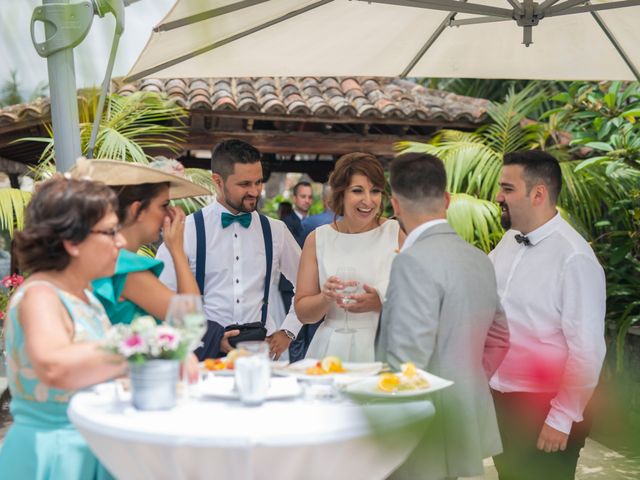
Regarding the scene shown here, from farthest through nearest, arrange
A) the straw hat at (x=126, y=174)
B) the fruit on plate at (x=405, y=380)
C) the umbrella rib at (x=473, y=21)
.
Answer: the umbrella rib at (x=473, y=21) → the straw hat at (x=126, y=174) → the fruit on plate at (x=405, y=380)

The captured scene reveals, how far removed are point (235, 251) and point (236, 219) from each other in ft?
0.53

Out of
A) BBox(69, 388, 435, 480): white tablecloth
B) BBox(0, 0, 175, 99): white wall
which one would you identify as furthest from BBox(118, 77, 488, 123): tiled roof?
BBox(0, 0, 175, 99): white wall

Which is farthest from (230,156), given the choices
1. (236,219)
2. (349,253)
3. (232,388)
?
(232,388)

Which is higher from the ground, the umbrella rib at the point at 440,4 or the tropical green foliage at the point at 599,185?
the umbrella rib at the point at 440,4

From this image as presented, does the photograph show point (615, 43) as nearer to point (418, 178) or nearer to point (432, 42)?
point (432, 42)

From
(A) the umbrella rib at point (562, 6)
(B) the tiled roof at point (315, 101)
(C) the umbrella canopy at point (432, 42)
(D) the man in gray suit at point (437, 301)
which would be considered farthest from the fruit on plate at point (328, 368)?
(B) the tiled roof at point (315, 101)

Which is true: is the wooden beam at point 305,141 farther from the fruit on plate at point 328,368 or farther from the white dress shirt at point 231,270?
the fruit on plate at point 328,368

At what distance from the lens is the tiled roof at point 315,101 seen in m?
9.23

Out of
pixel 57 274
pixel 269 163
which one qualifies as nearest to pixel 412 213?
pixel 57 274

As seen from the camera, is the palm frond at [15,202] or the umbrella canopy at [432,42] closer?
the umbrella canopy at [432,42]

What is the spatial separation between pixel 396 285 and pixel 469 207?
4360 millimetres

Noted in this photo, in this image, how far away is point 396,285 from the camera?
2131 millimetres

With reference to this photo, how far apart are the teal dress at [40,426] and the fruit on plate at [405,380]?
76cm

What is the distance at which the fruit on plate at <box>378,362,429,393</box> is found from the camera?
181 centimetres
